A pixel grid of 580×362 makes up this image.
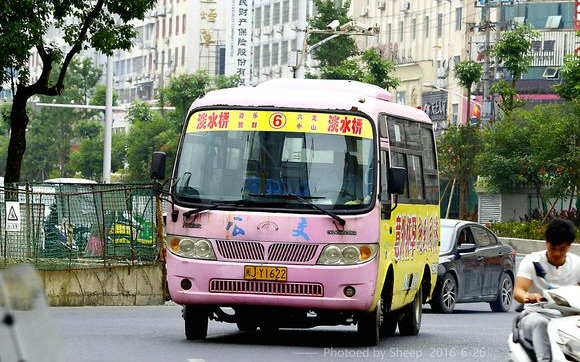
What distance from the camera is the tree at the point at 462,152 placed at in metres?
73.9

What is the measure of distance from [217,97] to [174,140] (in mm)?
82315

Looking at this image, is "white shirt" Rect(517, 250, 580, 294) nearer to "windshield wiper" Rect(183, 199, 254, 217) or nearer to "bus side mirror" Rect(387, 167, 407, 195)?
"bus side mirror" Rect(387, 167, 407, 195)

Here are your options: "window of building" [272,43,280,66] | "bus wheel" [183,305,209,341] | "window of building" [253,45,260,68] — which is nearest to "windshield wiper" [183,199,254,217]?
"bus wheel" [183,305,209,341]

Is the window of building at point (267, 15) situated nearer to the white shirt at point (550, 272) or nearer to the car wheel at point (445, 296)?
the car wheel at point (445, 296)

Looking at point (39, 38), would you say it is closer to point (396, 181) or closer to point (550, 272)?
point (396, 181)

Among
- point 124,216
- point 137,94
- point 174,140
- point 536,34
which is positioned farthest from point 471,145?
point 137,94

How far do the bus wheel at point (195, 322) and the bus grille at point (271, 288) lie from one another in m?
0.77

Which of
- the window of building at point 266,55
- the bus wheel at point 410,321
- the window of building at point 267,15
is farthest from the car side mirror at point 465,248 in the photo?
the window of building at point 267,15

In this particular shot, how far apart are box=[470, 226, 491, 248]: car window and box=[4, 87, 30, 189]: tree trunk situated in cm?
903

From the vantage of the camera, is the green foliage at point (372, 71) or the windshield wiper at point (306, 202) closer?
the windshield wiper at point (306, 202)

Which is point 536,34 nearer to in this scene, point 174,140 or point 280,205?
point 174,140

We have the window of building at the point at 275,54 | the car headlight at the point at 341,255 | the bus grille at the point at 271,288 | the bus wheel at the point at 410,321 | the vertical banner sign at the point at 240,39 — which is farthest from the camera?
the window of building at the point at 275,54

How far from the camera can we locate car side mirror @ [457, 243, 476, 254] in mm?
26188

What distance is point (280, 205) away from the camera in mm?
16312
